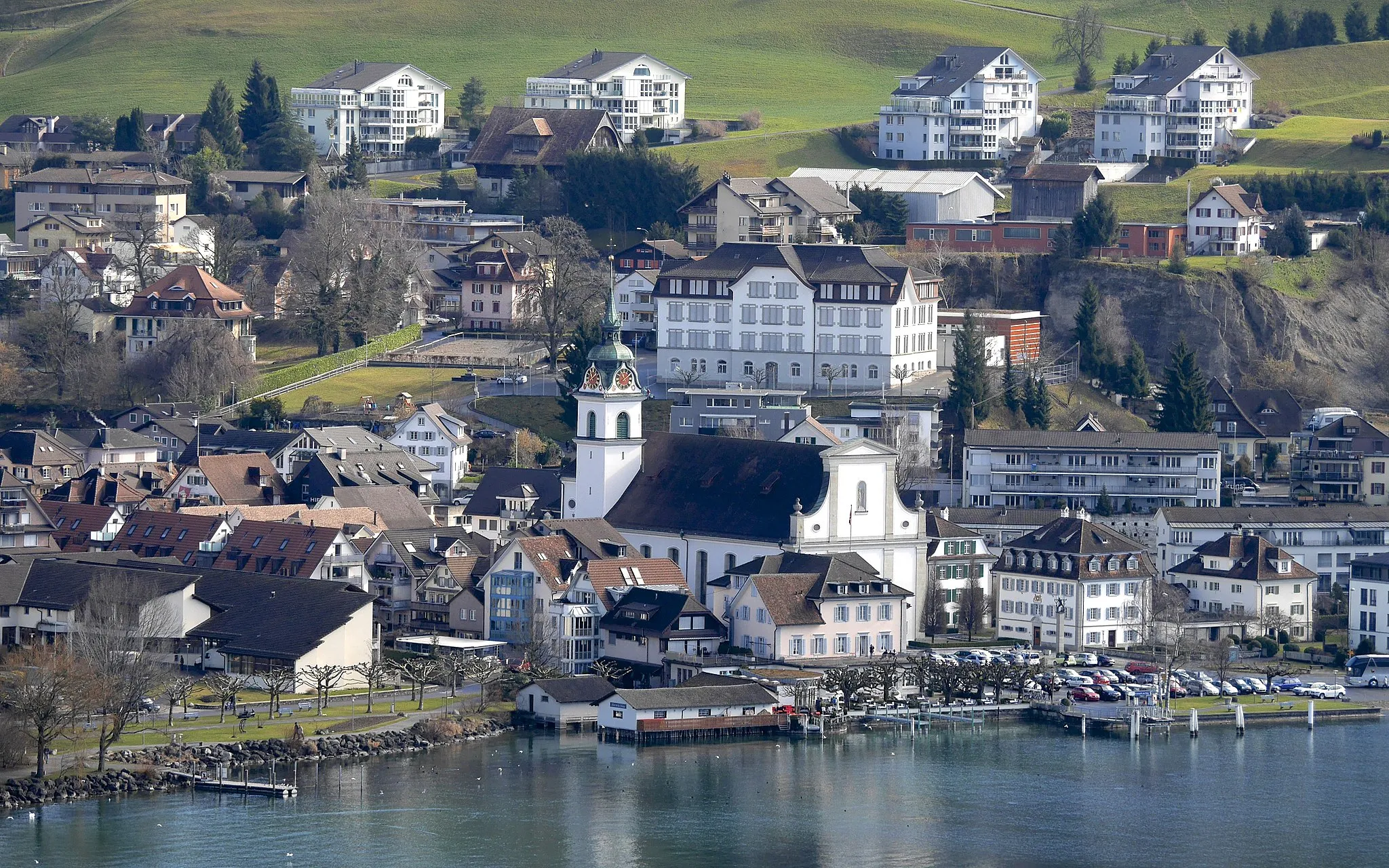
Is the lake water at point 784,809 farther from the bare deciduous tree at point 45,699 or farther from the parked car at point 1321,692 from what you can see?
the parked car at point 1321,692

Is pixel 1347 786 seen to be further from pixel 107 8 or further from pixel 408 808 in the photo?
pixel 107 8

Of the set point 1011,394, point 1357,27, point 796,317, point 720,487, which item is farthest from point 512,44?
point 720,487

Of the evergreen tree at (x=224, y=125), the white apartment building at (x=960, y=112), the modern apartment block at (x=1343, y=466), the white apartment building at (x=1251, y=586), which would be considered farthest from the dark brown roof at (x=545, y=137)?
the white apartment building at (x=1251, y=586)

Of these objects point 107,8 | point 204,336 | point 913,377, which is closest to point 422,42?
point 107,8

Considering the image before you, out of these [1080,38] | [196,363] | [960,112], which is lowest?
[196,363]

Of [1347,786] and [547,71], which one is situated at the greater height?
[547,71]

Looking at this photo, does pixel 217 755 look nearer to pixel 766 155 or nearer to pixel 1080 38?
pixel 766 155
